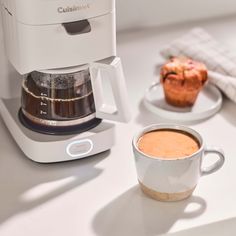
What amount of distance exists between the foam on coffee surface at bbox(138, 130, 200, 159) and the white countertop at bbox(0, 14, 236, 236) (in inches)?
2.7

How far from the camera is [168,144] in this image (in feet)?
2.84

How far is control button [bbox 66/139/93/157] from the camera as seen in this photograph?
934 millimetres

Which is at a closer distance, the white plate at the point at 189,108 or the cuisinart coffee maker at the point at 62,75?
the cuisinart coffee maker at the point at 62,75

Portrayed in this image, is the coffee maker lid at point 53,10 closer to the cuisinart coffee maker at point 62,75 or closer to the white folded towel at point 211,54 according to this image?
the cuisinart coffee maker at point 62,75

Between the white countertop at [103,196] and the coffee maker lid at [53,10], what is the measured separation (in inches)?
9.0

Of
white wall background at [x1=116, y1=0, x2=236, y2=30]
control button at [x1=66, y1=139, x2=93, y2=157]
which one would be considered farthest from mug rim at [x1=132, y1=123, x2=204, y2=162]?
white wall background at [x1=116, y1=0, x2=236, y2=30]

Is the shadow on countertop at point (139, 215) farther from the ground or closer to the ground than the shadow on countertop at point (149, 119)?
farther from the ground

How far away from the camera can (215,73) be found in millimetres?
1153

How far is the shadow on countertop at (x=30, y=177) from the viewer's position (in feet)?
2.83

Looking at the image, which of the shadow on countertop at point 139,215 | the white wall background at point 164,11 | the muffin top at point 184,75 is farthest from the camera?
the white wall background at point 164,11

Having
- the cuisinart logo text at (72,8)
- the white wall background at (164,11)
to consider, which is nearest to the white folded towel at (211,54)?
the white wall background at (164,11)

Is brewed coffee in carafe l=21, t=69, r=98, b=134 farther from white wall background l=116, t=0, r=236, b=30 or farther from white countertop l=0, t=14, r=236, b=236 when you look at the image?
white wall background l=116, t=0, r=236, b=30

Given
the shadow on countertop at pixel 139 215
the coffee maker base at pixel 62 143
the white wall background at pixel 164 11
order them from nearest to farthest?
the shadow on countertop at pixel 139 215, the coffee maker base at pixel 62 143, the white wall background at pixel 164 11

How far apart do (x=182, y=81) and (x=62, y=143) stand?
0.25 meters
